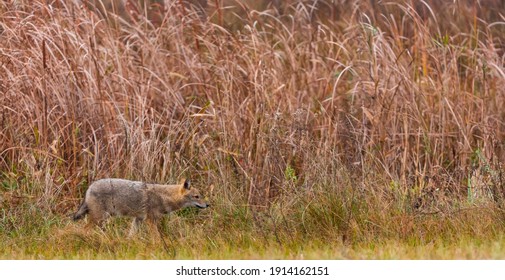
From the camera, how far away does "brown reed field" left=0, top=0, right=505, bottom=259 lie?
23.5ft

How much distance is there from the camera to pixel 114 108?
8.74 m

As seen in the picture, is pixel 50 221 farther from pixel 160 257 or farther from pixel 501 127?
pixel 501 127

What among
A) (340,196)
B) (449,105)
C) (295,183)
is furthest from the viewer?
(449,105)

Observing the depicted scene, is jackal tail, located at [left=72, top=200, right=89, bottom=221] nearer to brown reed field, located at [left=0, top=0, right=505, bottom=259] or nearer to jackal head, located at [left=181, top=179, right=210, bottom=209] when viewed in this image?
brown reed field, located at [left=0, top=0, right=505, bottom=259]

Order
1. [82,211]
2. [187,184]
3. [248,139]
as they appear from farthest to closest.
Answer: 1. [248,139]
2. [187,184]
3. [82,211]

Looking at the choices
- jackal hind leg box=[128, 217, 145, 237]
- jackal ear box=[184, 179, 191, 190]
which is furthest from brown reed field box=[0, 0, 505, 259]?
jackal ear box=[184, 179, 191, 190]

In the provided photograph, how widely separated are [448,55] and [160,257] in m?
4.24

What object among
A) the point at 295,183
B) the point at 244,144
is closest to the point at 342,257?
the point at 295,183

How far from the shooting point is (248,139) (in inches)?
336

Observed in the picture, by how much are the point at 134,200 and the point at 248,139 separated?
1262 millimetres

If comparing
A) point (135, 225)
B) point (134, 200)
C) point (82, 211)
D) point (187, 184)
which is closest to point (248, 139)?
point (187, 184)

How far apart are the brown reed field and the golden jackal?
0.42 feet

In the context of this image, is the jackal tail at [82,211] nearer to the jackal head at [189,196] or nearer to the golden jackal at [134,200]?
the golden jackal at [134,200]

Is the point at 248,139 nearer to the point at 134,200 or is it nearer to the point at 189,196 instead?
the point at 189,196
